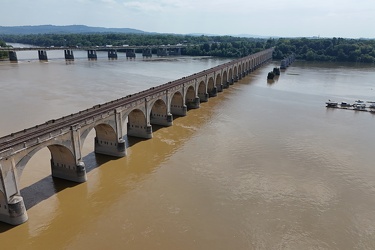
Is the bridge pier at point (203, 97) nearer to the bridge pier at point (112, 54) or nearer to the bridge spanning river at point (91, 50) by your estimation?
the bridge spanning river at point (91, 50)

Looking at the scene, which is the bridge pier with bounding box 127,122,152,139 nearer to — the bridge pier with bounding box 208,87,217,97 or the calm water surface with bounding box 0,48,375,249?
the calm water surface with bounding box 0,48,375,249

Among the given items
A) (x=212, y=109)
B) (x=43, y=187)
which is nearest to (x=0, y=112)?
(x=43, y=187)

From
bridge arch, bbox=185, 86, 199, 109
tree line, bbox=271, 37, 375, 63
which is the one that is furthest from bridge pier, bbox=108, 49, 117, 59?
bridge arch, bbox=185, 86, 199, 109

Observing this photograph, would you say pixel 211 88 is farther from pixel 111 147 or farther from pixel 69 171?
pixel 69 171

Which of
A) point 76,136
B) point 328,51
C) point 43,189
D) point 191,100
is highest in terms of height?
point 328,51

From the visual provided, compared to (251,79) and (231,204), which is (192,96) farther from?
(251,79)

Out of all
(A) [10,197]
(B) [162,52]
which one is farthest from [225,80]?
(B) [162,52]
